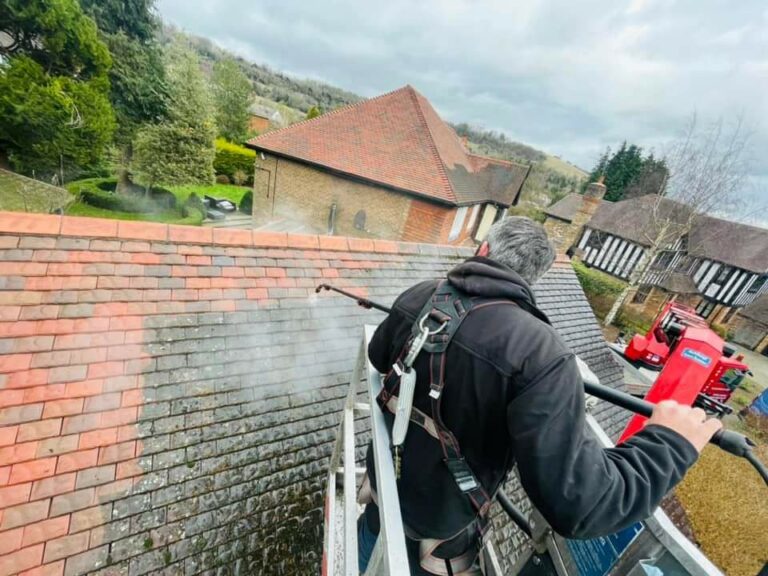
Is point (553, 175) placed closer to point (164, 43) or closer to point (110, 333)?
point (164, 43)

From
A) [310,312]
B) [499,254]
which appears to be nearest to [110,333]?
[310,312]

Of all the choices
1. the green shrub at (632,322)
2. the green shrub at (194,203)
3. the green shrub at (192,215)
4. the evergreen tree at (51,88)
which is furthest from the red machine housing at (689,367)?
the green shrub at (194,203)

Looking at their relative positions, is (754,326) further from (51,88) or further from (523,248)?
(51,88)

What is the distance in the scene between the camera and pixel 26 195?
12906 millimetres

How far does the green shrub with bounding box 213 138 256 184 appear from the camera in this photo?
3078 centimetres

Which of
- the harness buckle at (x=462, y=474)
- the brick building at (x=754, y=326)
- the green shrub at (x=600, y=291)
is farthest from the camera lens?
the brick building at (x=754, y=326)

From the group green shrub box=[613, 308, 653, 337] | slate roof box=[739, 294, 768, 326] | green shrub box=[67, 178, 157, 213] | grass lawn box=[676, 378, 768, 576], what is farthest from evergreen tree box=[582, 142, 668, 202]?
green shrub box=[67, 178, 157, 213]

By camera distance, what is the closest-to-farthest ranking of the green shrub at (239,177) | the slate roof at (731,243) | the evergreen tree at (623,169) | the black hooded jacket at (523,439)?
the black hooded jacket at (523,439)
the slate roof at (731,243)
the green shrub at (239,177)
the evergreen tree at (623,169)

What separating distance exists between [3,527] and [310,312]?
2.76 m

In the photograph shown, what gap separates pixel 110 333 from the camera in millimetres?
2959

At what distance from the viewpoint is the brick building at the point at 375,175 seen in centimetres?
1498

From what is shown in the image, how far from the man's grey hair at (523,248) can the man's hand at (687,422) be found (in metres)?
0.67

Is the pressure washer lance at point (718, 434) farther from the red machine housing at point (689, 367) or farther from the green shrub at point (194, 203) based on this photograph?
the green shrub at point (194, 203)

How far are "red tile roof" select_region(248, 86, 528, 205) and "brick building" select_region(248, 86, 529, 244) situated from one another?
0.05 metres
